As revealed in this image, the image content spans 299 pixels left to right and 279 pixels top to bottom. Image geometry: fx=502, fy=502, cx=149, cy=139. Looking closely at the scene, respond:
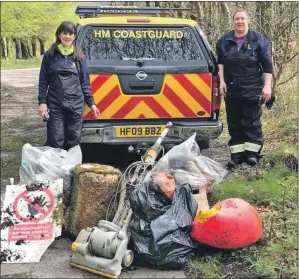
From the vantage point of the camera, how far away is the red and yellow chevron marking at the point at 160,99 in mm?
5434

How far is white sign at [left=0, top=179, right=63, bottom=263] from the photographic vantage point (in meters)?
3.96

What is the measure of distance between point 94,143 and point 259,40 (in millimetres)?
2121

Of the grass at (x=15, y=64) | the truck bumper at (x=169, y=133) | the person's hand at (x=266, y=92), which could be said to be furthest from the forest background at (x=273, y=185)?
the grass at (x=15, y=64)

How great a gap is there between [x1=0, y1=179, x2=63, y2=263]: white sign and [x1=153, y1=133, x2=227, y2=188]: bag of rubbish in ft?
3.36

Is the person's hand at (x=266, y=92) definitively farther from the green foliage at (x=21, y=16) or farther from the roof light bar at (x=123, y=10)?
the green foliage at (x=21, y=16)

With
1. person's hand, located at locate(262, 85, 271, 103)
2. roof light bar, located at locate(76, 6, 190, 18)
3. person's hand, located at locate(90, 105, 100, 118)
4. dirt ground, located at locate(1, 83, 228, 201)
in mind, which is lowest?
dirt ground, located at locate(1, 83, 228, 201)

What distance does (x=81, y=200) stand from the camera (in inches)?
169

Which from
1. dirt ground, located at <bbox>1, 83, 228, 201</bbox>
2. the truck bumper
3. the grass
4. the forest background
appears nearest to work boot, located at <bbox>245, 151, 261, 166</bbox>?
the forest background

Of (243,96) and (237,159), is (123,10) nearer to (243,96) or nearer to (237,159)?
(243,96)

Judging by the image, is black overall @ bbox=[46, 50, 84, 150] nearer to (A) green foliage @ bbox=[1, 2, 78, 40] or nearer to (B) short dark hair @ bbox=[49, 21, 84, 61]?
(B) short dark hair @ bbox=[49, 21, 84, 61]

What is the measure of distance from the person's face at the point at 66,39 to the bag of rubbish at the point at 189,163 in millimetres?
1455

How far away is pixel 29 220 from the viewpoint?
164 inches

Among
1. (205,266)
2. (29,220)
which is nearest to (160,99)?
(29,220)

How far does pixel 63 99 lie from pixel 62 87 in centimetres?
12
